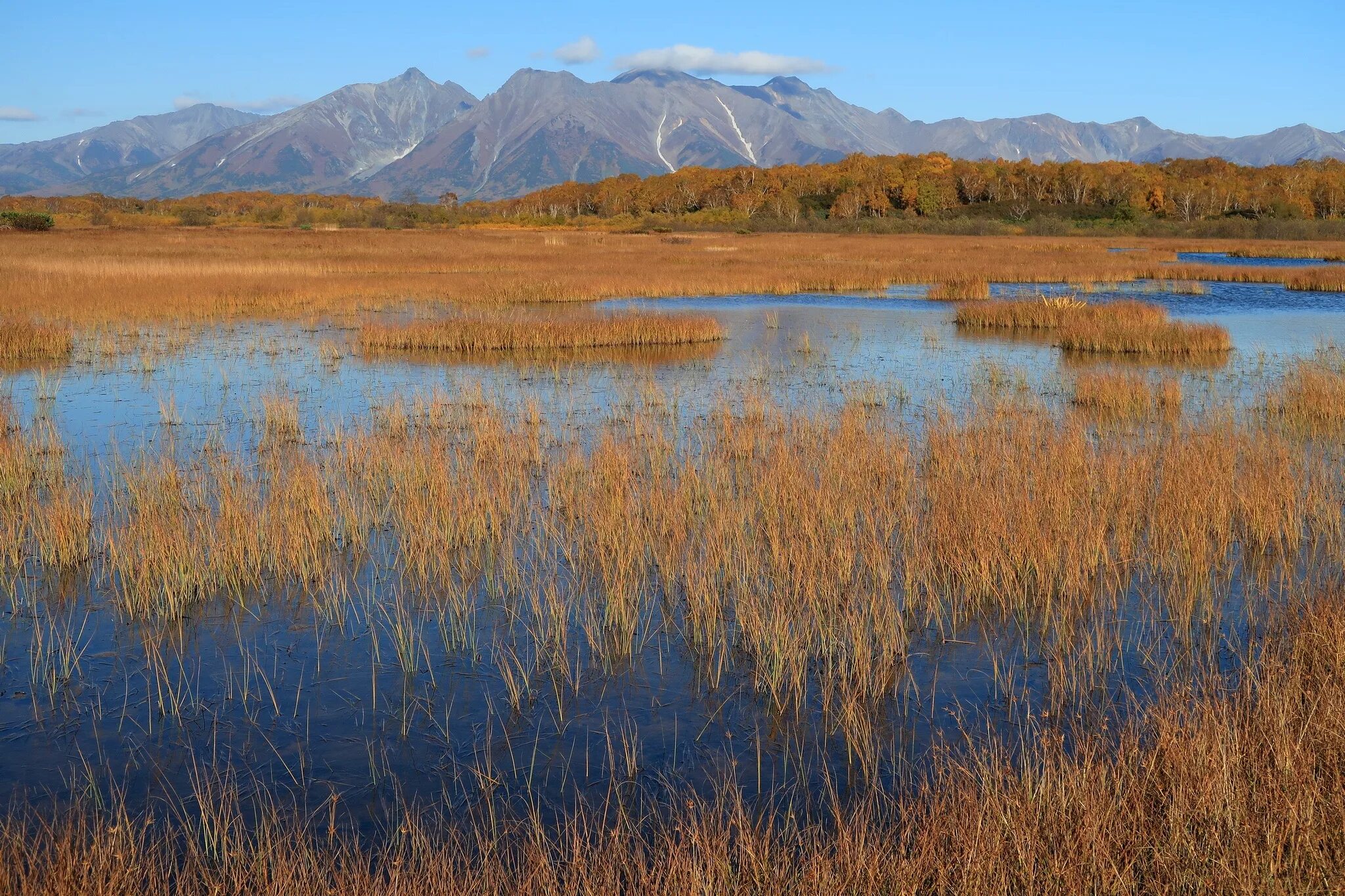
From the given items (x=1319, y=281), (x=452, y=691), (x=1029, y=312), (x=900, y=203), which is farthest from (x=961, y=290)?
(x=900, y=203)

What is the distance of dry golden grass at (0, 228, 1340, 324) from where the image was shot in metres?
28.7

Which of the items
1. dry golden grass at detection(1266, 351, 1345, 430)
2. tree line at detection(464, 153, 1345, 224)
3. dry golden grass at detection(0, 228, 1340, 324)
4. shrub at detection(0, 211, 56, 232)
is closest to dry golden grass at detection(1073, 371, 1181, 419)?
dry golden grass at detection(1266, 351, 1345, 430)

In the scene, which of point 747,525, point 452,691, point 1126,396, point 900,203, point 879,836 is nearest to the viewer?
point 879,836

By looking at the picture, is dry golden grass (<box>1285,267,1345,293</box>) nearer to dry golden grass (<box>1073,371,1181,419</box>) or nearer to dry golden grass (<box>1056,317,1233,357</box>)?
dry golden grass (<box>1056,317,1233,357</box>)

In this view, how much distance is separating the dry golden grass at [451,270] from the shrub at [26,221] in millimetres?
4878

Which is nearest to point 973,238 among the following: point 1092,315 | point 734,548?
point 1092,315

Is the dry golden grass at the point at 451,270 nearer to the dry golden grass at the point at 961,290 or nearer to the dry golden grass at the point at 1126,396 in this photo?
the dry golden grass at the point at 961,290

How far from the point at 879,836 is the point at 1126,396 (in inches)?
467

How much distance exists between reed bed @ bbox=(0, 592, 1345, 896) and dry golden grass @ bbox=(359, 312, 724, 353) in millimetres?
17391

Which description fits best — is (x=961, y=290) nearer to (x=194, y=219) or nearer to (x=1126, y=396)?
(x=1126, y=396)

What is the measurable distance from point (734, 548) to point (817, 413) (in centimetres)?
547

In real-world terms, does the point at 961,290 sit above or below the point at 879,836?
above

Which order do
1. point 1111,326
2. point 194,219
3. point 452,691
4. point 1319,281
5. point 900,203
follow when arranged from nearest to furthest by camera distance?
point 452,691, point 1111,326, point 1319,281, point 194,219, point 900,203

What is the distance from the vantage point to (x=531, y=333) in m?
22.3
